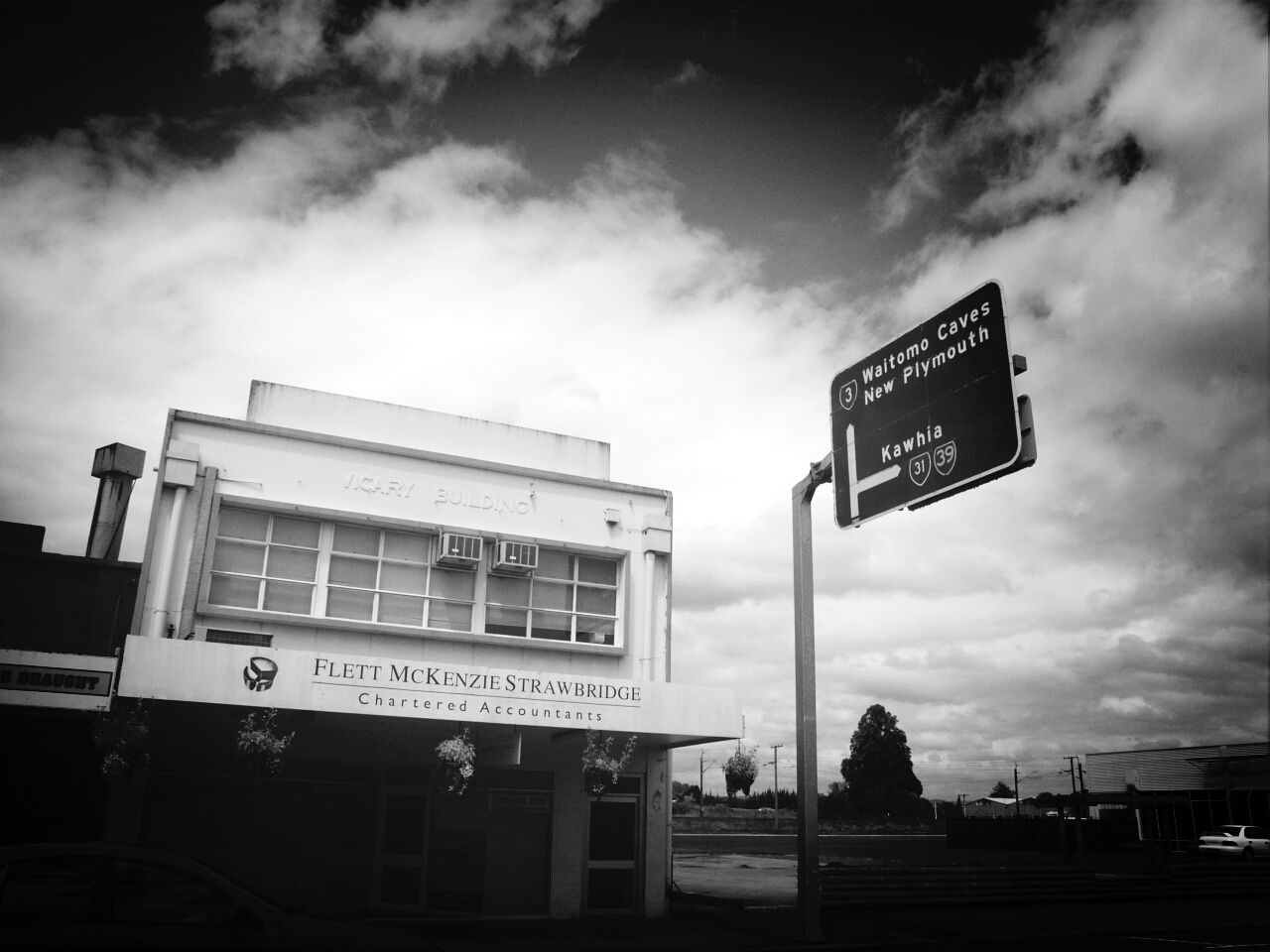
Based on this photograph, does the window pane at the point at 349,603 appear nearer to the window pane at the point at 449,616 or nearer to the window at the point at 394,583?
the window at the point at 394,583

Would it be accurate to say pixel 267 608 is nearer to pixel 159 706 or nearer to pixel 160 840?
pixel 159 706

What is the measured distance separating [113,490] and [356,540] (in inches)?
277

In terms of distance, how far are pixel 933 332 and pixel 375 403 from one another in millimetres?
10485

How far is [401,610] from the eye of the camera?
1722 centimetres

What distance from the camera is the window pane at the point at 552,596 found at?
717 inches

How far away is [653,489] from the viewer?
771 inches

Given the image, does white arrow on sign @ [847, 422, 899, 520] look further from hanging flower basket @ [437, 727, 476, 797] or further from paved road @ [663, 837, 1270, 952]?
hanging flower basket @ [437, 727, 476, 797]

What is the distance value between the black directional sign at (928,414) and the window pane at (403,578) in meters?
7.61

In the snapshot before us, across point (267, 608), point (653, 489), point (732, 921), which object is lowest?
point (732, 921)

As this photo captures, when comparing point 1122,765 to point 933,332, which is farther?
point 1122,765

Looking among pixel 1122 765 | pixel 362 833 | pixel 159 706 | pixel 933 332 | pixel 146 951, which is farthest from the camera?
pixel 1122 765

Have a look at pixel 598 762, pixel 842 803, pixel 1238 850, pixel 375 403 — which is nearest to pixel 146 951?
pixel 598 762

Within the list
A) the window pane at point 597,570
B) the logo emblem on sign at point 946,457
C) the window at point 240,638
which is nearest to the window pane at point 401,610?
the window at point 240,638

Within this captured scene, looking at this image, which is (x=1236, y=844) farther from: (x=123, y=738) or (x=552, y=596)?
(x=123, y=738)
